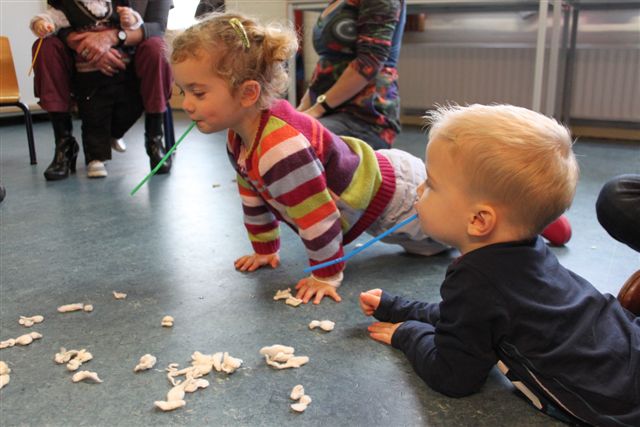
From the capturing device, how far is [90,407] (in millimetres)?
858

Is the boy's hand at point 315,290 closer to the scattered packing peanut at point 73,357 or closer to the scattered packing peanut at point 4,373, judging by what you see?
the scattered packing peanut at point 73,357

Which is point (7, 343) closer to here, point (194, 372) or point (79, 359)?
point (79, 359)

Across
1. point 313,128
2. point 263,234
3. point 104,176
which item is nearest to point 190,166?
point 104,176

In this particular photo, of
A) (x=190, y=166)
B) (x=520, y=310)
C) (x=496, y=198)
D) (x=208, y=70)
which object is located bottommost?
(x=190, y=166)

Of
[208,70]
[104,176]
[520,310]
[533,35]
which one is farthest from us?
[533,35]

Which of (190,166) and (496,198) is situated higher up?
(496,198)

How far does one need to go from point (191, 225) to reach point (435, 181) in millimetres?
1031

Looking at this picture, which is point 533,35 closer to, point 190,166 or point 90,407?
point 190,166

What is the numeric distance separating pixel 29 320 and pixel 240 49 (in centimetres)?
65

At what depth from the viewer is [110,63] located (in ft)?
7.48

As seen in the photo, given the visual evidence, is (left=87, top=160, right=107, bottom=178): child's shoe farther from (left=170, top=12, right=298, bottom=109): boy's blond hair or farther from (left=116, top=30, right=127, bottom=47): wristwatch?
(left=170, top=12, right=298, bottom=109): boy's blond hair

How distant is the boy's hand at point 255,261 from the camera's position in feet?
4.50

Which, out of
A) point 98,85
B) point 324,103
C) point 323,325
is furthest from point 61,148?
point 323,325

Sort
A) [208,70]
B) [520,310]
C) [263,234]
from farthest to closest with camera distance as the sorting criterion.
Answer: [263,234] < [208,70] < [520,310]
